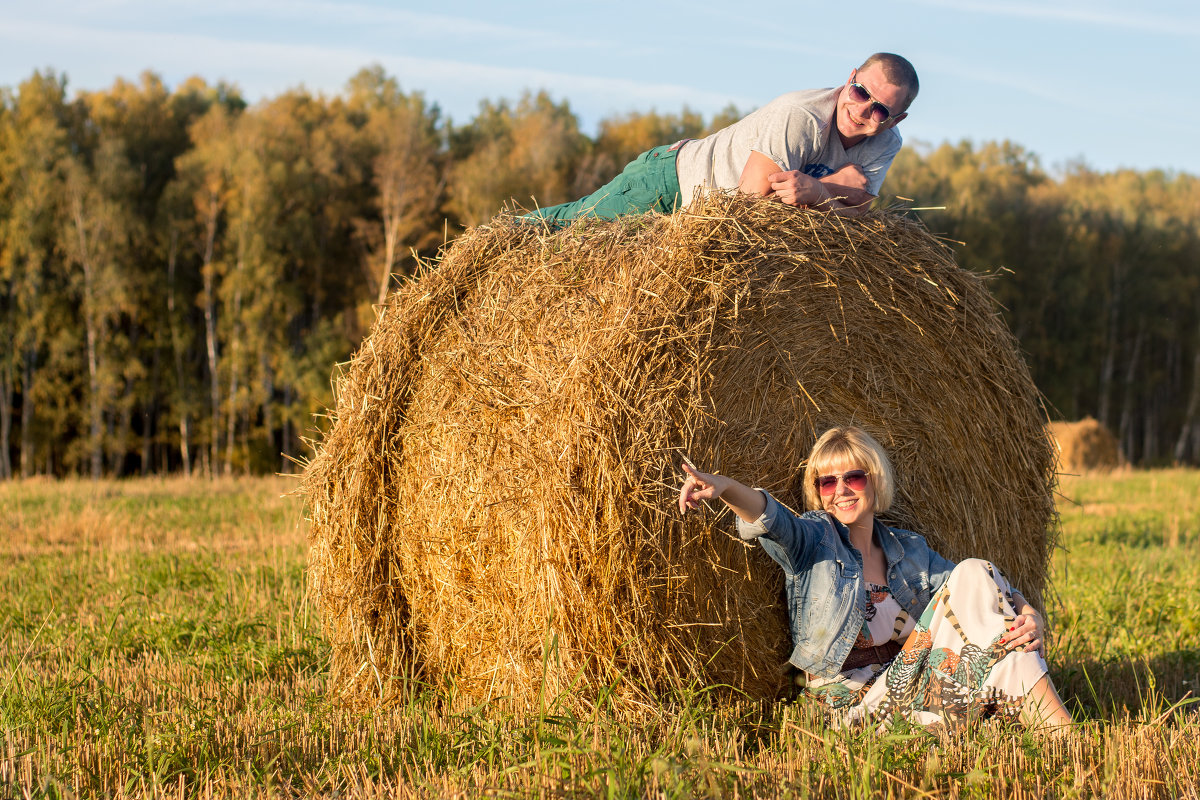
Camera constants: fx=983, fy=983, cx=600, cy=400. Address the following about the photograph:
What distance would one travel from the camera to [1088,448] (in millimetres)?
21422

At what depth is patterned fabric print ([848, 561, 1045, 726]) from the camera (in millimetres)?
3658

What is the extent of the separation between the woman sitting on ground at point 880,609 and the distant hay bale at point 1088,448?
18559 mm

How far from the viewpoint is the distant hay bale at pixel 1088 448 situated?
2105cm

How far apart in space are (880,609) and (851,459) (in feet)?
2.14

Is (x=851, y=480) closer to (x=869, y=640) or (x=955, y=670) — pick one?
(x=869, y=640)

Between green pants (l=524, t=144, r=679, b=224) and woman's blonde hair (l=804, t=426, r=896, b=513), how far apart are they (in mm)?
1439

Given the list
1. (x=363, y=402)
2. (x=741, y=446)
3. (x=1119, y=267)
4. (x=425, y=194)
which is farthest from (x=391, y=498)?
(x=1119, y=267)

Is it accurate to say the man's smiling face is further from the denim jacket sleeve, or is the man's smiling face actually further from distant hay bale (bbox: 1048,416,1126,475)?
distant hay bale (bbox: 1048,416,1126,475)

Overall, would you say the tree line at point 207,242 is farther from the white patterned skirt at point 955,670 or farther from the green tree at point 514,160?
the white patterned skirt at point 955,670

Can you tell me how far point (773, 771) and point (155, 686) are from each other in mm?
2981

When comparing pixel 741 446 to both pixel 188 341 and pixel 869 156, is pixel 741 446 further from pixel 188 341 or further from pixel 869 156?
pixel 188 341

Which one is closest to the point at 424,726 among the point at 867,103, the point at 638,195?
the point at 638,195

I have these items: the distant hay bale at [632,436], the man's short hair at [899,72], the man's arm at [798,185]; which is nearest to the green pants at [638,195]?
the distant hay bale at [632,436]

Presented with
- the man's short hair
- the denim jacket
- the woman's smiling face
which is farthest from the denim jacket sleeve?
the man's short hair
